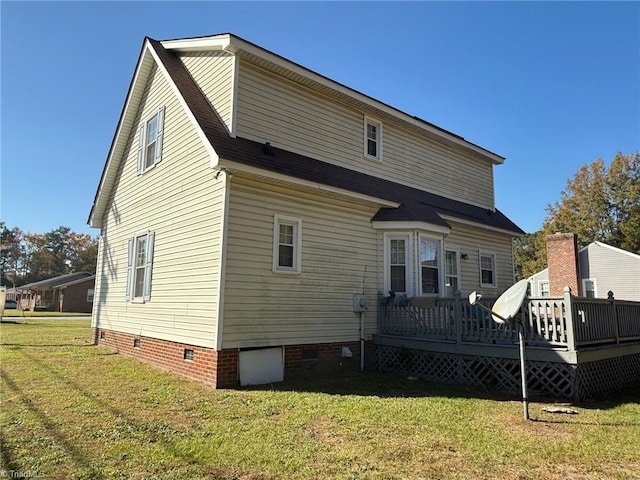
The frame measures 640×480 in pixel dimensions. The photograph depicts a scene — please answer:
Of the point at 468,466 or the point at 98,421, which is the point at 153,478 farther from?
the point at 468,466

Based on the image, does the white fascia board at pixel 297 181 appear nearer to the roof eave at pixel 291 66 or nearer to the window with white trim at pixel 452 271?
the roof eave at pixel 291 66

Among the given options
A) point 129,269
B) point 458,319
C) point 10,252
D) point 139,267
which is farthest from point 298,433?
point 10,252

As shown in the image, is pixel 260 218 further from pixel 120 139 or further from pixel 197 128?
pixel 120 139

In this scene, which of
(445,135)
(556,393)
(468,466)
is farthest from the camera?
(445,135)

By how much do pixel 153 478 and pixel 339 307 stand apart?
646 centimetres

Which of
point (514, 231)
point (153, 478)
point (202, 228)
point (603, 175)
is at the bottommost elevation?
point (153, 478)

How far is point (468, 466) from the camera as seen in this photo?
14.5ft

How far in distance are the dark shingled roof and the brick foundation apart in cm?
362

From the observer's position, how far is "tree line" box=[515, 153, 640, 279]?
35.5 m

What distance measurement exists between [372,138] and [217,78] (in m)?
4.77

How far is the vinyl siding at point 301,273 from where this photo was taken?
8461 mm

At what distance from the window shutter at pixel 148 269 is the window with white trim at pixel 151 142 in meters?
2.07

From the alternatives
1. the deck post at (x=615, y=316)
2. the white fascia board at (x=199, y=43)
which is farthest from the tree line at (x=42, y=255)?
the deck post at (x=615, y=316)

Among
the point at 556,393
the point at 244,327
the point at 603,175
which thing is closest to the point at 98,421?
the point at 244,327
